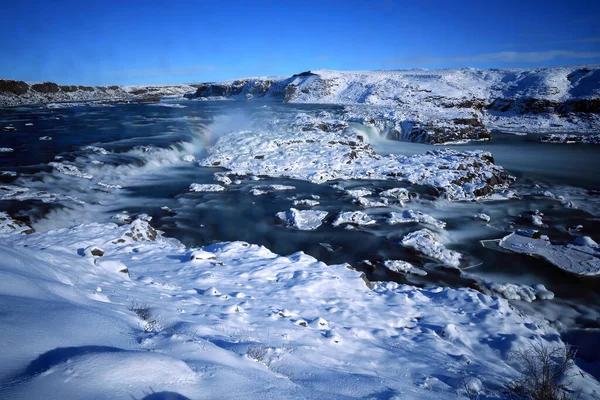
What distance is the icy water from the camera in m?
8.02

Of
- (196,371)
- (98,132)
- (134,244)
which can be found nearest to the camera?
(196,371)

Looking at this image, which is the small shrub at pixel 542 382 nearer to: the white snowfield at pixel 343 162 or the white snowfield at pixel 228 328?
the white snowfield at pixel 228 328

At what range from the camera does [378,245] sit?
937 cm

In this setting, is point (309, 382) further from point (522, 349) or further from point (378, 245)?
point (378, 245)

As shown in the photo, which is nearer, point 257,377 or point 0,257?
point 257,377

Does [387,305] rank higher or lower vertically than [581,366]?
higher

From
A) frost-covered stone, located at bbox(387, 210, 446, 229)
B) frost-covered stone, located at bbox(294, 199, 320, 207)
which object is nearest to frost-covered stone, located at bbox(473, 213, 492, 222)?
frost-covered stone, located at bbox(387, 210, 446, 229)

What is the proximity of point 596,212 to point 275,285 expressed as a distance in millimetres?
13286

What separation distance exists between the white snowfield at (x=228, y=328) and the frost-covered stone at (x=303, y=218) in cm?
287

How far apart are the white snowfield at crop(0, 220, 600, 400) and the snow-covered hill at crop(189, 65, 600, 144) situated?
22721mm

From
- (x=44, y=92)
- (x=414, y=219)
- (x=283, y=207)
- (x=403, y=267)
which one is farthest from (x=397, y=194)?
(x=44, y=92)

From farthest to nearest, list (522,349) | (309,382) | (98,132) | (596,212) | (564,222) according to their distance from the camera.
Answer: (98,132) → (596,212) → (564,222) → (522,349) → (309,382)

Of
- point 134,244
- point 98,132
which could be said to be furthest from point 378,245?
point 98,132

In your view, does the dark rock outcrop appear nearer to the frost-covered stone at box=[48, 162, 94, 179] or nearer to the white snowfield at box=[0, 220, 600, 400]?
the frost-covered stone at box=[48, 162, 94, 179]
